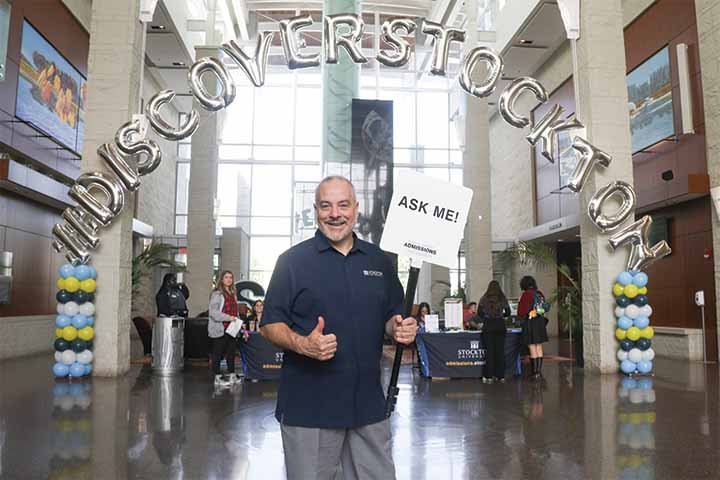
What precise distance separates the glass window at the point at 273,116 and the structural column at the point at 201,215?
1107 centimetres

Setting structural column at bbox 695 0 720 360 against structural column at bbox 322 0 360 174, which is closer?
structural column at bbox 695 0 720 360

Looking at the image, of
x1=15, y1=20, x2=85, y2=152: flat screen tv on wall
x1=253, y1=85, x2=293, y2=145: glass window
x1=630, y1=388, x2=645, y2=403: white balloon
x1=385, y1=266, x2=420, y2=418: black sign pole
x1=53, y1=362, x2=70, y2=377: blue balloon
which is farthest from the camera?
x1=253, y1=85, x2=293, y2=145: glass window

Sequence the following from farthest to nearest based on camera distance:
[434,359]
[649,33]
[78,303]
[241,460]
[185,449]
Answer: [649,33], [434,359], [78,303], [185,449], [241,460]

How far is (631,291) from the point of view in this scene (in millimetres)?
9055

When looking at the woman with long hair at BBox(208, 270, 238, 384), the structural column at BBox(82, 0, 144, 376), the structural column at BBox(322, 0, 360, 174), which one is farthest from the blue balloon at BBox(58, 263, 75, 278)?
the structural column at BBox(322, 0, 360, 174)

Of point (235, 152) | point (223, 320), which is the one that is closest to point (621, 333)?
point (223, 320)

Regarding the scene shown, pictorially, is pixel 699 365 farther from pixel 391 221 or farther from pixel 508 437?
pixel 391 221

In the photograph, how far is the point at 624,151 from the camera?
9.73m

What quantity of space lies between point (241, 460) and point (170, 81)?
20351 millimetres

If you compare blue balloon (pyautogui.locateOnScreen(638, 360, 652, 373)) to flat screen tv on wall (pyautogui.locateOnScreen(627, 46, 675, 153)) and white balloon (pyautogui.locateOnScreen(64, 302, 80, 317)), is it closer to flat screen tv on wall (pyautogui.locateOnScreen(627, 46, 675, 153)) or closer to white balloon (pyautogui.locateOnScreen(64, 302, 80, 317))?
flat screen tv on wall (pyautogui.locateOnScreen(627, 46, 675, 153))

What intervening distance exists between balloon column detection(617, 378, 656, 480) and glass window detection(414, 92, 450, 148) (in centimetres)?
2249

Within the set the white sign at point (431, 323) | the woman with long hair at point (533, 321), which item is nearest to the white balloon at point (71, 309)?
the white sign at point (431, 323)

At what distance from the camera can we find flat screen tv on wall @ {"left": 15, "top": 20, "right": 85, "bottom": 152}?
12.3m

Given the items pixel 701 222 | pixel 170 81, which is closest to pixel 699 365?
pixel 701 222
